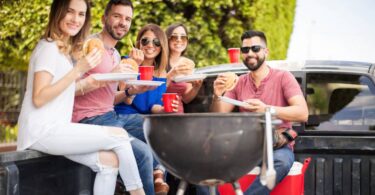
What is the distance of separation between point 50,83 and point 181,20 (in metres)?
5.77

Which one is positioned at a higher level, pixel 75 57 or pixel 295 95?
pixel 75 57

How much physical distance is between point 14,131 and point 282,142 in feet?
32.7

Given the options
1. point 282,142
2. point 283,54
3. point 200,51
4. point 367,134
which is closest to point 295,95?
point 282,142

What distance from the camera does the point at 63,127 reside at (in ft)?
9.81

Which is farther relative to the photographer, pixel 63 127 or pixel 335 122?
pixel 335 122

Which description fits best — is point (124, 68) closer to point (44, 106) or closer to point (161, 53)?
point (44, 106)

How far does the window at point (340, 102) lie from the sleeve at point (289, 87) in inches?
23.7

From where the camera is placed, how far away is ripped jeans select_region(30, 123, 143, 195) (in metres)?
2.91

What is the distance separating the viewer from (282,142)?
12.9 feet

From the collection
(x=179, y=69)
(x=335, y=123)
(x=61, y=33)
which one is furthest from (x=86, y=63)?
(x=335, y=123)

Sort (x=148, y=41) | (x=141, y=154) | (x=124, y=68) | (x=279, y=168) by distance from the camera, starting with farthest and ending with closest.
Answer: (x=148, y=41) → (x=279, y=168) → (x=141, y=154) → (x=124, y=68)

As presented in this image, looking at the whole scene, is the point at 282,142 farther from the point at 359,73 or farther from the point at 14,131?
the point at 14,131

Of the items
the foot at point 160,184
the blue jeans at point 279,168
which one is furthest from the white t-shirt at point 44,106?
the blue jeans at point 279,168

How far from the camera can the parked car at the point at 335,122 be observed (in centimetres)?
427
